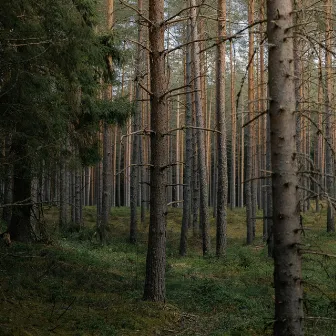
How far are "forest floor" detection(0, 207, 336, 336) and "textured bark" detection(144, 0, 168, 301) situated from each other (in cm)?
42

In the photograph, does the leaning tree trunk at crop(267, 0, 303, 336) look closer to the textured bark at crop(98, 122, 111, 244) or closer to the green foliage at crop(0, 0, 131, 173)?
the green foliage at crop(0, 0, 131, 173)

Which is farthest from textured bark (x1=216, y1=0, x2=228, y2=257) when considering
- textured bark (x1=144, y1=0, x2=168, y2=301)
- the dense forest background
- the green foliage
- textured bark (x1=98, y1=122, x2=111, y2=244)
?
textured bark (x1=144, y1=0, x2=168, y2=301)

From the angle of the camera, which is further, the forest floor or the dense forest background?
the forest floor

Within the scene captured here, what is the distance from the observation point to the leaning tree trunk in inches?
170

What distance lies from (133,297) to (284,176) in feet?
16.2

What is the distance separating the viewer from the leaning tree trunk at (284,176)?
4.33 meters

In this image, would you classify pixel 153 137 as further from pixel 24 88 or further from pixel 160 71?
pixel 24 88

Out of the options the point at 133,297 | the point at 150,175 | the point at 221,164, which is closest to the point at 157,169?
the point at 150,175

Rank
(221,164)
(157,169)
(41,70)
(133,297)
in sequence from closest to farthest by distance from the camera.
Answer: (157,169) → (133,297) → (41,70) → (221,164)

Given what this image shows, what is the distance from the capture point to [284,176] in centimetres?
445

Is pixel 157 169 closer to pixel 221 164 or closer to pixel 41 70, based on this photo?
pixel 41 70

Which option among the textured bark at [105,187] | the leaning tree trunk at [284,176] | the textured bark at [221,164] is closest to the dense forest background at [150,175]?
the leaning tree trunk at [284,176]

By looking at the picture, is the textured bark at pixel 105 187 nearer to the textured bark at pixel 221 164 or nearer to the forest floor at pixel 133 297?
the forest floor at pixel 133 297

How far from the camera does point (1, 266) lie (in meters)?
8.70
